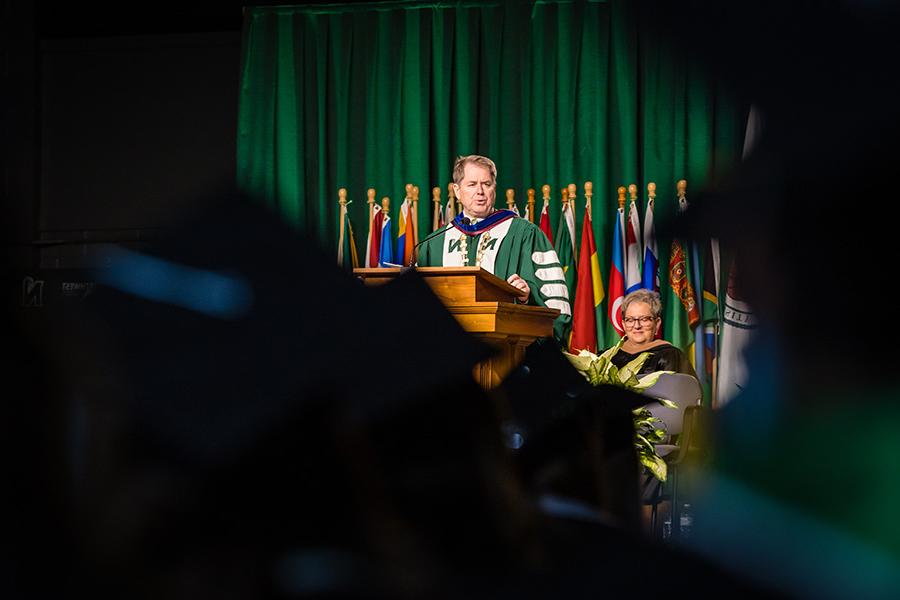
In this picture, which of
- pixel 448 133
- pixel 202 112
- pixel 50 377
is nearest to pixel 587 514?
pixel 50 377

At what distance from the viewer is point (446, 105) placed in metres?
7.07

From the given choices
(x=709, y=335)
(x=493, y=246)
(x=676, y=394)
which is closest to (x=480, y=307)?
(x=676, y=394)

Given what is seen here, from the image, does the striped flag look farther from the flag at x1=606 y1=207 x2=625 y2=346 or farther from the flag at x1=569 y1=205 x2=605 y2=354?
the flag at x1=606 y1=207 x2=625 y2=346

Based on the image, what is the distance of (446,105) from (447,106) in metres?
0.01

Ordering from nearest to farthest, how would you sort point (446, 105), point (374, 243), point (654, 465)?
1. point (654, 465)
2. point (374, 243)
3. point (446, 105)

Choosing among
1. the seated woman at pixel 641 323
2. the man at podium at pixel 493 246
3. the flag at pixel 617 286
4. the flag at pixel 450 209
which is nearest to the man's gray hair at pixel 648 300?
the seated woman at pixel 641 323

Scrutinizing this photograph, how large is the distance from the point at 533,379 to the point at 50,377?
0.27 m

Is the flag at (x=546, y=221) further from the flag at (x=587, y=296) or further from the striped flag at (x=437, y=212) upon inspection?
the striped flag at (x=437, y=212)

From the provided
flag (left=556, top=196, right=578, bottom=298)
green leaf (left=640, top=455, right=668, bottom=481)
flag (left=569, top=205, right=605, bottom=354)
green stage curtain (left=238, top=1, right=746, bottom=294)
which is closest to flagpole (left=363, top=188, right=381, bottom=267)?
green stage curtain (left=238, top=1, right=746, bottom=294)

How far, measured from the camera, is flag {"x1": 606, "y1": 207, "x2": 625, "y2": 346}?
6582mm

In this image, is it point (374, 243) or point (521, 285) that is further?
point (374, 243)

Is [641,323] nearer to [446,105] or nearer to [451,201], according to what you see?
[451,201]

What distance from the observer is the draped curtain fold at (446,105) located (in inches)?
267

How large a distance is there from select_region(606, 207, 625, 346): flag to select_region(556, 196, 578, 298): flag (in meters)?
0.27
